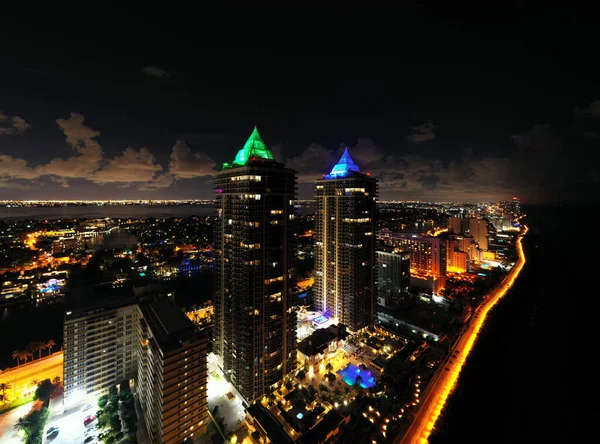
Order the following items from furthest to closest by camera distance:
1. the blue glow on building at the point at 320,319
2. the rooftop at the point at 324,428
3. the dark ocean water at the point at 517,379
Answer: the blue glow on building at the point at 320,319 → the dark ocean water at the point at 517,379 → the rooftop at the point at 324,428

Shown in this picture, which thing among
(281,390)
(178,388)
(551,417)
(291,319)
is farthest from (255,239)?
(551,417)

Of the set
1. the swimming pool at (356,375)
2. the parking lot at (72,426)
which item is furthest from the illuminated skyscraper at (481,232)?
the parking lot at (72,426)

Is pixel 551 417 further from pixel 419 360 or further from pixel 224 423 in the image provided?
pixel 224 423

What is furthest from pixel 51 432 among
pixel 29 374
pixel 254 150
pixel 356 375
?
pixel 254 150

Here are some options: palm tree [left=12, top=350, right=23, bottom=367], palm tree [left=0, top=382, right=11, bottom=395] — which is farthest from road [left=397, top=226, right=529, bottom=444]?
palm tree [left=12, top=350, right=23, bottom=367]

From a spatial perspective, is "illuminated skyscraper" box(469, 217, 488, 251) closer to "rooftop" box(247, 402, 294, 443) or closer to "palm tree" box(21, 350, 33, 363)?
"rooftop" box(247, 402, 294, 443)

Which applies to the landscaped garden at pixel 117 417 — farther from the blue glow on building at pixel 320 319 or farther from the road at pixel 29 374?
the blue glow on building at pixel 320 319
